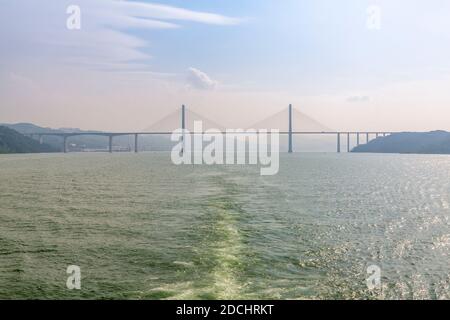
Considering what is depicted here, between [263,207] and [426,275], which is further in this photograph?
[263,207]

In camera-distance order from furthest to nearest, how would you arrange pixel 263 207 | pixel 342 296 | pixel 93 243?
1. pixel 263 207
2. pixel 93 243
3. pixel 342 296

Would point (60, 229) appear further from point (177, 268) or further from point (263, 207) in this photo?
point (263, 207)
